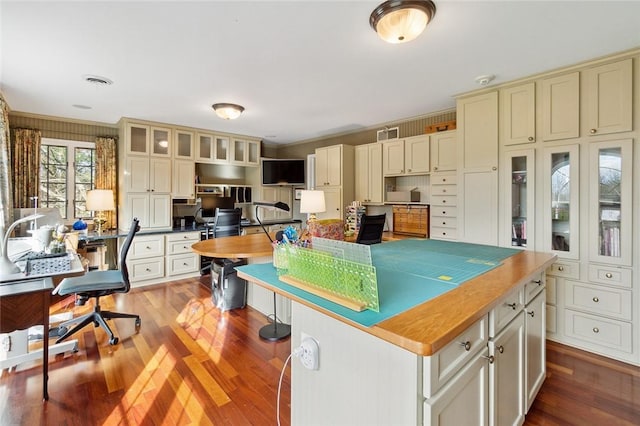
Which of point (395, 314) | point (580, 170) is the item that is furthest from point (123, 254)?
point (580, 170)

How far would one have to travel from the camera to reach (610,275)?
2.47m

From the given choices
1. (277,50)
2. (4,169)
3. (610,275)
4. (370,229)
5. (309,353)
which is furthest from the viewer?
(370,229)

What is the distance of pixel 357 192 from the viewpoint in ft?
16.1

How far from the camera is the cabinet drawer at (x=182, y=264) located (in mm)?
4566

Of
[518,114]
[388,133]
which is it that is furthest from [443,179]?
[388,133]

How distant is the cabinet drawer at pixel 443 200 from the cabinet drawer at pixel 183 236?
3.59 metres

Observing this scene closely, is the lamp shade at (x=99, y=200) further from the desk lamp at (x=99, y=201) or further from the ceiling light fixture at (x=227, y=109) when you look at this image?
the ceiling light fixture at (x=227, y=109)

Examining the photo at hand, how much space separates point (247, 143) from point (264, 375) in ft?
14.4

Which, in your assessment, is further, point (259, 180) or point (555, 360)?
point (259, 180)

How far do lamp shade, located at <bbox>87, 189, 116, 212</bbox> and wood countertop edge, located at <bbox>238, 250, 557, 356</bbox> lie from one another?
11.5ft

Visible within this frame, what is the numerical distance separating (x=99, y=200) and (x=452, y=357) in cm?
452

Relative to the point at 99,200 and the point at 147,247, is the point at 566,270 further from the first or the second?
the point at 99,200

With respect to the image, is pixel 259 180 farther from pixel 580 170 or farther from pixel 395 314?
pixel 395 314

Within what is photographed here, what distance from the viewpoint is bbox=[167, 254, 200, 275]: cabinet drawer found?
457 centimetres
